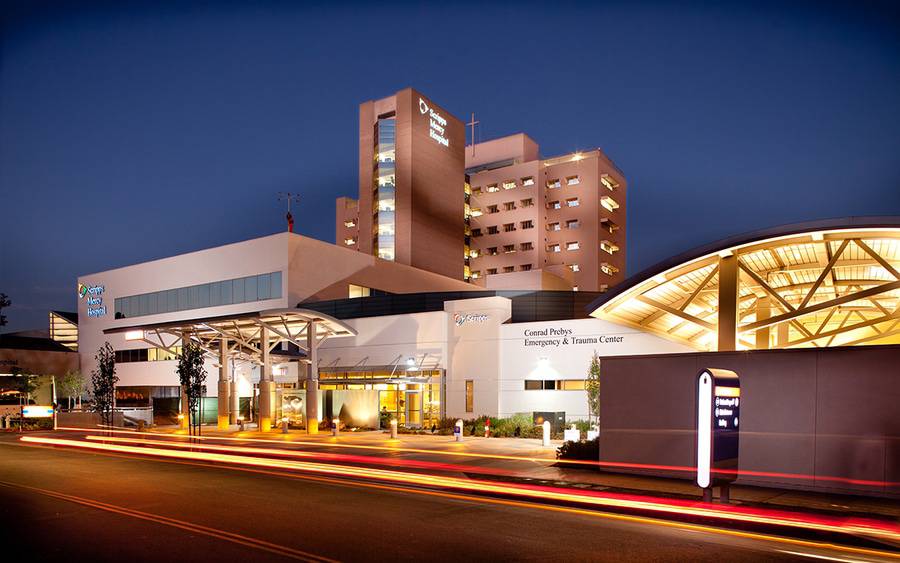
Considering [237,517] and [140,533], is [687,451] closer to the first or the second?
[237,517]

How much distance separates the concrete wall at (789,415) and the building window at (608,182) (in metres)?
90.5

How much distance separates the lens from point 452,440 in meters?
30.4

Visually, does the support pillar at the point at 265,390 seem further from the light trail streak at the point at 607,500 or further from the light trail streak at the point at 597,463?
the light trail streak at the point at 607,500

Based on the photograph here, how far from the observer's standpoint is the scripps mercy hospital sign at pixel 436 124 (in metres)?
84.4

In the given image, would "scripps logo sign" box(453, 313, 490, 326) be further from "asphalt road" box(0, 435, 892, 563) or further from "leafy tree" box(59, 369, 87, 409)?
"leafy tree" box(59, 369, 87, 409)

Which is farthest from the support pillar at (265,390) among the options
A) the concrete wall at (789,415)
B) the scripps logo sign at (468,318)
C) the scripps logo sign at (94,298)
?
the scripps logo sign at (94,298)

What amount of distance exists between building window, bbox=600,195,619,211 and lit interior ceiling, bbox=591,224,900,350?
7628cm

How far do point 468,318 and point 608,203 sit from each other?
74460 mm

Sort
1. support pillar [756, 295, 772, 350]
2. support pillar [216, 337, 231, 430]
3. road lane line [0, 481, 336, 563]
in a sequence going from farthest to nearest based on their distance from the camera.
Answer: support pillar [216, 337, 231, 430] → support pillar [756, 295, 772, 350] → road lane line [0, 481, 336, 563]

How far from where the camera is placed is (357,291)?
57.2m

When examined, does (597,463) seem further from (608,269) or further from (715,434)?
(608,269)

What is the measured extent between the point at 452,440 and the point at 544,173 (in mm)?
81986

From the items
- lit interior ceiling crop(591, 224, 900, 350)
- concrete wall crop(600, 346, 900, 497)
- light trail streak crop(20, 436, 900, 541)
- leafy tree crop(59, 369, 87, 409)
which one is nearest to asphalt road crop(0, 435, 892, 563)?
light trail streak crop(20, 436, 900, 541)

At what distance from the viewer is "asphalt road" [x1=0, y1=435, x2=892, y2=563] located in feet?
32.0
